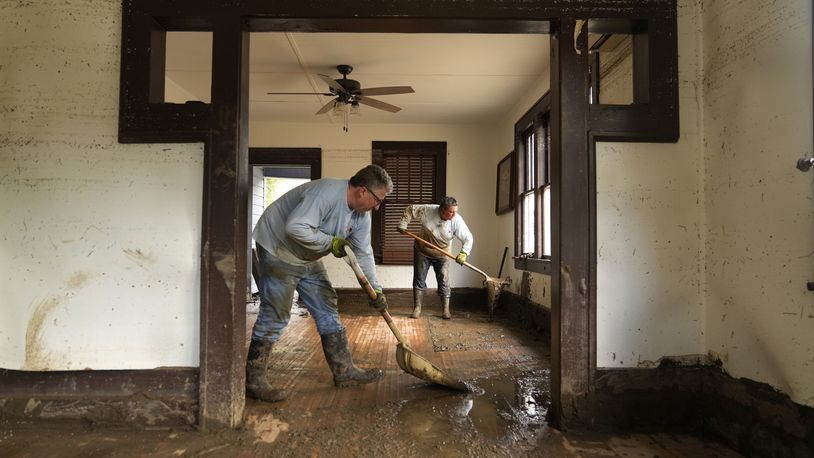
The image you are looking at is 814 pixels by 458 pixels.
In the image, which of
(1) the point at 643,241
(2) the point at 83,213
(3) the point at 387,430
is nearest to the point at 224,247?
(2) the point at 83,213

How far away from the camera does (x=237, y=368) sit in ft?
7.06

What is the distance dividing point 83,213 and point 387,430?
1.73 meters

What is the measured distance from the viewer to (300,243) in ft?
8.23

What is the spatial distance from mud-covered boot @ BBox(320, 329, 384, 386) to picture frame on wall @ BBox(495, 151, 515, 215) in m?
3.51

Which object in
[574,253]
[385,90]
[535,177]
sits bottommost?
[574,253]

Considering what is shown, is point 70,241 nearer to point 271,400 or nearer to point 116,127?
point 116,127

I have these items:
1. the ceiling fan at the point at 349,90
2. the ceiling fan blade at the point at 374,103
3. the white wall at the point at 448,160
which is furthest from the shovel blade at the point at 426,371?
the white wall at the point at 448,160

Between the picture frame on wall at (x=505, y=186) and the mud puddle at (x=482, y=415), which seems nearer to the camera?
the mud puddle at (x=482, y=415)

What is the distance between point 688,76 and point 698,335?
1.21m

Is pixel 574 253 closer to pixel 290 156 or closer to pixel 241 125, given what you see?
pixel 241 125

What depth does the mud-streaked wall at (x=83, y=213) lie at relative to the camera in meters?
2.14

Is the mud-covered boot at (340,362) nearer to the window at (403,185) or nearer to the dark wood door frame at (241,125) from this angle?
the dark wood door frame at (241,125)

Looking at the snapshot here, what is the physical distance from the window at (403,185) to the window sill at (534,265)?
1.78 meters

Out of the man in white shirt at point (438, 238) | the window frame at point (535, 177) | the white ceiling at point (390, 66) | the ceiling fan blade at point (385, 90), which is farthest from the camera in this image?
the man in white shirt at point (438, 238)
